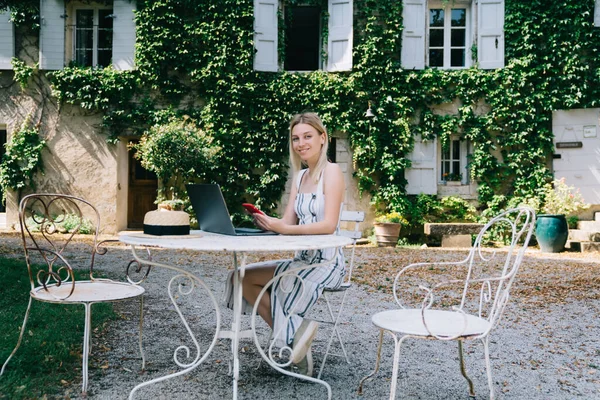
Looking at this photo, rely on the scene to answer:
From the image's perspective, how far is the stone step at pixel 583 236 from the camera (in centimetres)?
863

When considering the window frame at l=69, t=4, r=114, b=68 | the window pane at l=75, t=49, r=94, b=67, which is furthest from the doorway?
the window frame at l=69, t=4, r=114, b=68

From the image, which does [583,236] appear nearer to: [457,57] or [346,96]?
[457,57]

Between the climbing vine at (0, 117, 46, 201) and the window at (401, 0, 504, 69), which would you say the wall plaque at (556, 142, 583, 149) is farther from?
the climbing vine at (0, 117, 46, 201)

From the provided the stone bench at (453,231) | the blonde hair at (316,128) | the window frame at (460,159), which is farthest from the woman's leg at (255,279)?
the window frame at (460,159)

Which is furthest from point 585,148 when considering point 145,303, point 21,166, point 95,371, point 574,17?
point 21,166

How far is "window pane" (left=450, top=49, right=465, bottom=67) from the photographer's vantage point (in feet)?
33.4

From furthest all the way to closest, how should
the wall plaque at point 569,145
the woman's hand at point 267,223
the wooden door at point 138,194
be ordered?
the wooden door at point 138,194 → the wall plaque at point 569,145 → the woman's hand at point 267,223

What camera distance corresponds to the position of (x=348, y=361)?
297cm

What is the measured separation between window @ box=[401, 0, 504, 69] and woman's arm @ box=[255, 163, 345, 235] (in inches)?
309

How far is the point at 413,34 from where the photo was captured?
994cm

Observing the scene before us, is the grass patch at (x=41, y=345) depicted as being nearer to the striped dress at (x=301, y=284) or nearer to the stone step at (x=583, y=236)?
the striped dress at (x=301, y=284)

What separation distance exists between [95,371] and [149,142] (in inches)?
273

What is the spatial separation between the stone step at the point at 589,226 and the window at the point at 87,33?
8.84 meters

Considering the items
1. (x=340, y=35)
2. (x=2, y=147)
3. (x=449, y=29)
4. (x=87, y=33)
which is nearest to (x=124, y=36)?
(x=87, y=33)
